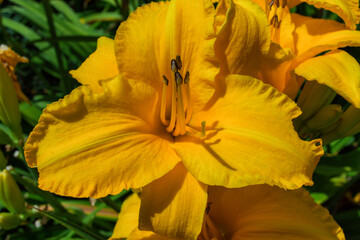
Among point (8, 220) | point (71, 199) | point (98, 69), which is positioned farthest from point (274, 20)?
point (71, 199)

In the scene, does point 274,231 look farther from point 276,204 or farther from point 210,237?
point 210,237

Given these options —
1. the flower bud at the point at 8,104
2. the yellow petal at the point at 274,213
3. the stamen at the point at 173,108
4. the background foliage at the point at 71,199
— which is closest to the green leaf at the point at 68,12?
the background foliage at the point at 71,199

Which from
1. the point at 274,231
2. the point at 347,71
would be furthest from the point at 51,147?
the point at 347,71

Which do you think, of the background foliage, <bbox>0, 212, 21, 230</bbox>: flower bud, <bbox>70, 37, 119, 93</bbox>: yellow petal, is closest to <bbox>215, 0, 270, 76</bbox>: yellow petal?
<bbox>70, 37, 119, 93</bbox>: yellow petal

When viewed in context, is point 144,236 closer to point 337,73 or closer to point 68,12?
point 337,73

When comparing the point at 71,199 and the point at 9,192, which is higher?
the point at 9,192

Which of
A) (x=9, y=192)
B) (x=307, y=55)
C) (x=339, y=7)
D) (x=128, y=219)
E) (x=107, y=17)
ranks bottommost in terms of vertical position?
(x=128, y=219)
